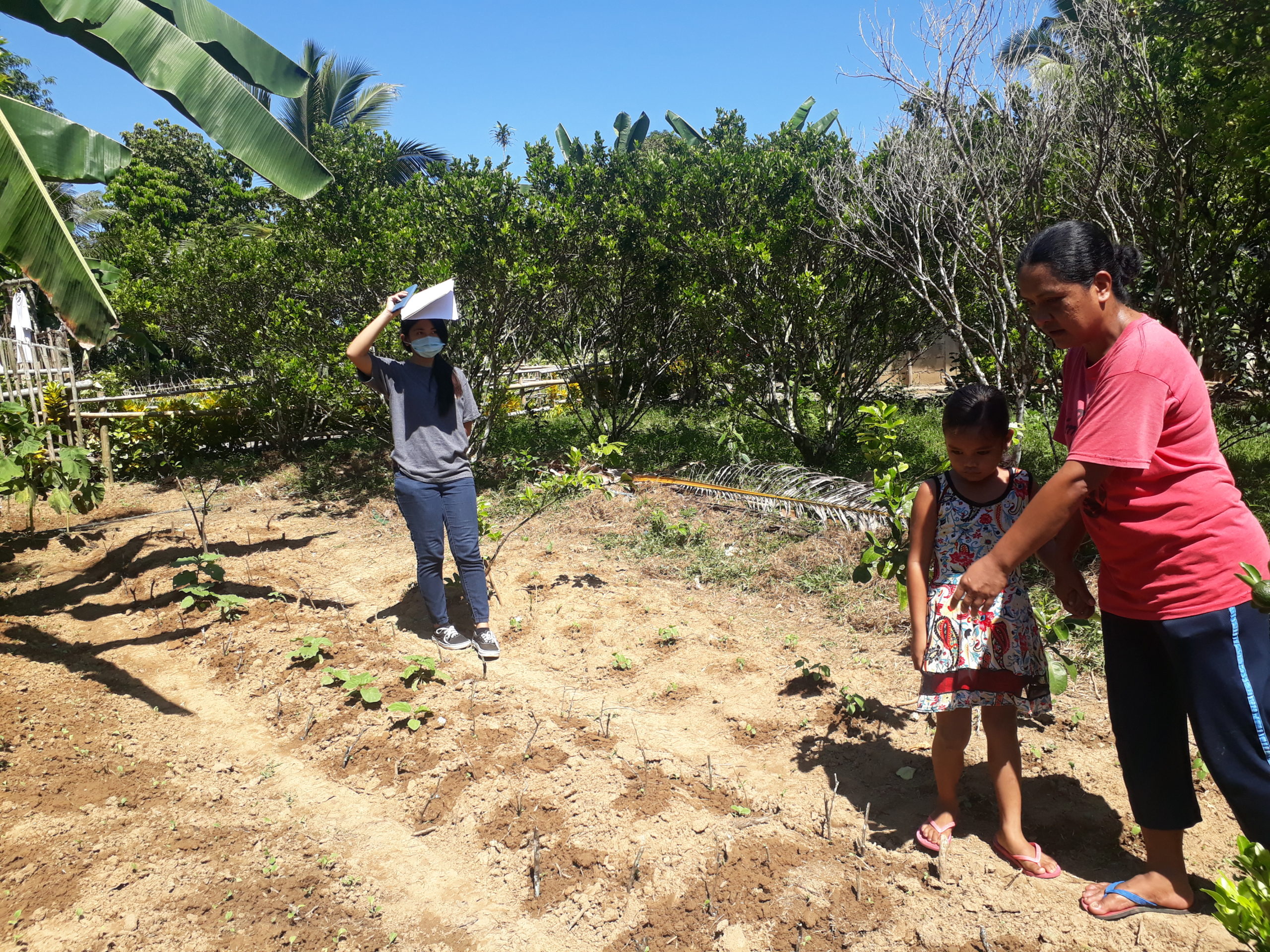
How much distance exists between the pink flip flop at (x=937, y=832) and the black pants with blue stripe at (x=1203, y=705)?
0.60 meters

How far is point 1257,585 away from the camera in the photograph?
1.82m

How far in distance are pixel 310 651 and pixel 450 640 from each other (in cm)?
72

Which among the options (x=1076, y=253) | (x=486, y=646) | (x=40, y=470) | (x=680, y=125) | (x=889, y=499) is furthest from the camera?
(x=680, y=125)

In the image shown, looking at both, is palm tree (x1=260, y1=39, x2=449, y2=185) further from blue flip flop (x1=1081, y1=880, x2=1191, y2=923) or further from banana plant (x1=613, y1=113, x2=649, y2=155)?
blue flip flop (x1=1081, y1=880, x2=1191, y2=923)

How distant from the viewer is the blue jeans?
4246mm

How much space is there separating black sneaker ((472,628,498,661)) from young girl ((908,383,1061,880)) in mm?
2454

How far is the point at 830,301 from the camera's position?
7703 mm

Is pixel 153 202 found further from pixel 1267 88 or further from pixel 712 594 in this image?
pixel 1267 88

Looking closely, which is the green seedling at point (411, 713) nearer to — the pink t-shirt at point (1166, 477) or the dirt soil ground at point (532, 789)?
the dirt soil ground at point (532, 789)

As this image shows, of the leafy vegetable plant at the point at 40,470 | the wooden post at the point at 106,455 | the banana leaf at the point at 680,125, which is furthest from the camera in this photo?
the banana leaf at the point at 680,125

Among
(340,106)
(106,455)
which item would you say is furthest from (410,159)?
(106,455)

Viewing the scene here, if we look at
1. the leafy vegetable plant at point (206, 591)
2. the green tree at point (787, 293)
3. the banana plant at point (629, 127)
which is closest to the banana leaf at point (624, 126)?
the banana plant at point (629, 127)

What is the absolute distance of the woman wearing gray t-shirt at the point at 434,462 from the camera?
4191mm

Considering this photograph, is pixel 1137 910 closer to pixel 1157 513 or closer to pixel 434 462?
pixel 1157 513
